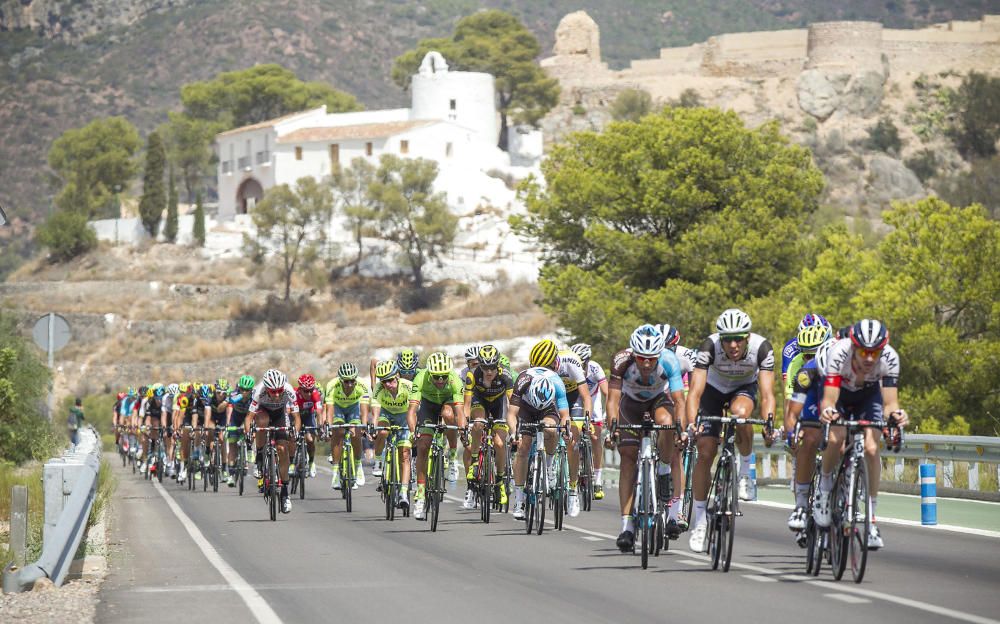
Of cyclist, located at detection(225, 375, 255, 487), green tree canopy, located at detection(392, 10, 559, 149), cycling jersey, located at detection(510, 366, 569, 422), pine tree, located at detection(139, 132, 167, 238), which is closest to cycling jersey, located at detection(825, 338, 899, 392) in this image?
cycling jersey, located at detection(510, 366, 569, 422)

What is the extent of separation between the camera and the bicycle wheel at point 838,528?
12.6 m

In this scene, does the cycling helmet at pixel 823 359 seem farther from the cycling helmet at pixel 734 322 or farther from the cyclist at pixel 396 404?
the cyclist at pixel 396 404

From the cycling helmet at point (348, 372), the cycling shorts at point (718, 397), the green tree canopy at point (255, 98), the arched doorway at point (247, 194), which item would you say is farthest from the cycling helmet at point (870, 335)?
the green tree canopy at point (255, 98)

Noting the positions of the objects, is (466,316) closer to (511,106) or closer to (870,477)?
(511,106)

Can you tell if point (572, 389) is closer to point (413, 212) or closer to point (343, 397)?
point (343, 397)

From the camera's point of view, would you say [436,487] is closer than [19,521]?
No

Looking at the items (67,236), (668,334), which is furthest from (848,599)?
(67,236)

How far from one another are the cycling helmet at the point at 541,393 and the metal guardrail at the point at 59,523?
15.4 feet

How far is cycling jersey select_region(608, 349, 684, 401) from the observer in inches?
564

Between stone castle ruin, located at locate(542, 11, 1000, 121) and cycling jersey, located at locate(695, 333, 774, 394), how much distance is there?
143810 millimetres

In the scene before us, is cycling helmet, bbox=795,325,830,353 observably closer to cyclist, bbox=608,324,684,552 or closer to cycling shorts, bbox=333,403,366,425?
cyclist, bbox=608,324,684,552

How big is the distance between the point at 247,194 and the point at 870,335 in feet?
363

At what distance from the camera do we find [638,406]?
1453cm

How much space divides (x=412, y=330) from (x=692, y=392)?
83834 millimetres
